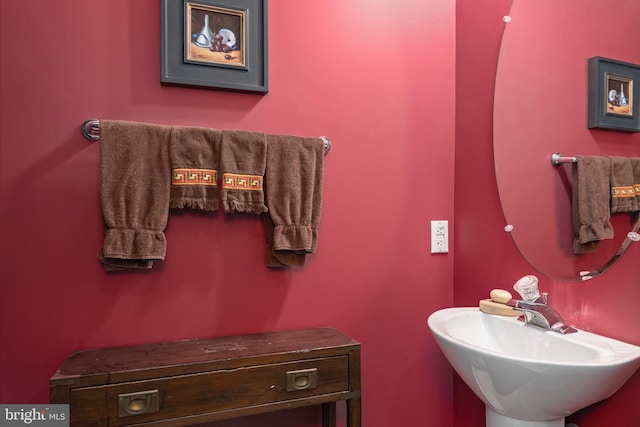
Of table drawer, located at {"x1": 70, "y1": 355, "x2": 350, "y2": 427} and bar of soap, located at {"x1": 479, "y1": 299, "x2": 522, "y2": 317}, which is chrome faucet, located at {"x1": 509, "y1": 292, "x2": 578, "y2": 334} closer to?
bar of soap, located at {"x1": 479, "y1": 299, "x2": 522, "y2": 317}

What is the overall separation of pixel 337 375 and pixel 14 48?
1296 millimetres

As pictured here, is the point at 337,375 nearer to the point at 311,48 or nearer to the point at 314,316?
the point at 314,316

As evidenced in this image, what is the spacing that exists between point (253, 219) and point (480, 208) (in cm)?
84

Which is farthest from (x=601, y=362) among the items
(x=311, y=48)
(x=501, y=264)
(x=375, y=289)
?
(x=311, y=48)

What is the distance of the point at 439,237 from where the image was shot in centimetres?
169

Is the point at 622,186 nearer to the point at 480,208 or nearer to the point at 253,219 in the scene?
the point at 480,208

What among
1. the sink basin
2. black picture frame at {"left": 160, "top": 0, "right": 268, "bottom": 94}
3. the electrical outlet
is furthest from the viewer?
the electrical outlet

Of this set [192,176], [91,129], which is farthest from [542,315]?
[91,129]

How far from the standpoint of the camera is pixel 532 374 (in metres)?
0.96

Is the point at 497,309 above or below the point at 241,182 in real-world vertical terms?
below

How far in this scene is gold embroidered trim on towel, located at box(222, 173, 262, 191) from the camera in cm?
127

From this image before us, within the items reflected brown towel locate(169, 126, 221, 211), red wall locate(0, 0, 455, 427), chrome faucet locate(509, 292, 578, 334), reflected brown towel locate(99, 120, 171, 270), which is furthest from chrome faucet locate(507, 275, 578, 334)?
reflected brown towel locate(99, 120, 171, 270)

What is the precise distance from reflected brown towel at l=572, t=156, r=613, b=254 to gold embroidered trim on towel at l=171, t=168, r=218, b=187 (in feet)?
3.48

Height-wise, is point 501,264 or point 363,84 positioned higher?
point 363,84
